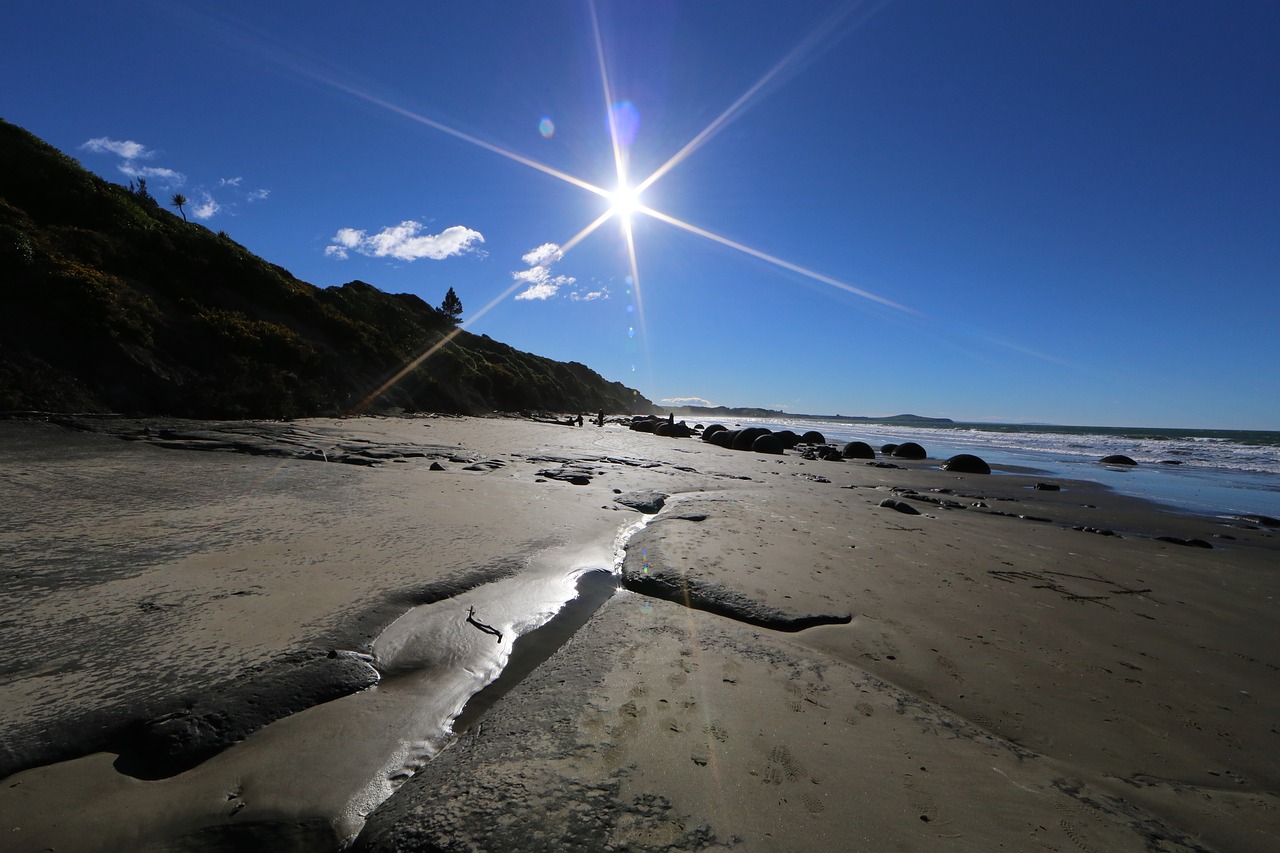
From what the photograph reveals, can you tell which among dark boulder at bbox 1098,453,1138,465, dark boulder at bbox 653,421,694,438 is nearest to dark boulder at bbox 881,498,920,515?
dark boulder at bbox 653,421,694,438

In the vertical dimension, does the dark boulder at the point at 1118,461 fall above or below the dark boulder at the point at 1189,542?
above

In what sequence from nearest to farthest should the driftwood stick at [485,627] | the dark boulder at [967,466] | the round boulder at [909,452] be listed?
the driftwood stick at [485,627], the dark boulder at [967,466], the round boulder at [909,452]

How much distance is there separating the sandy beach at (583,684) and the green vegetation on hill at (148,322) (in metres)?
4.76

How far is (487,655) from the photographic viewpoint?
9.75 ft

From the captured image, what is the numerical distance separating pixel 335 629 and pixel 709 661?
2.25 metres

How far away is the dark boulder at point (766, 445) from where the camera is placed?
20531mm

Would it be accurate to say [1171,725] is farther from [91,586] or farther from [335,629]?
[91,586]

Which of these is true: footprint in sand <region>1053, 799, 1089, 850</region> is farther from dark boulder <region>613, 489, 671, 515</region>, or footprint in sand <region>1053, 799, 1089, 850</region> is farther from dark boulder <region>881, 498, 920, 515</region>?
dark boulder <region>881, 498, 920, 515</region>

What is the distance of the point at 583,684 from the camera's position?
256 centimetres

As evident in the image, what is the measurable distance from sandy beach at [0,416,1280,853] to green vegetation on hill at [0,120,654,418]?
4.76 meters

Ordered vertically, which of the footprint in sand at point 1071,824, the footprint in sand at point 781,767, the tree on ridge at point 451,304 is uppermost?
the tree on ridge at point 451,304

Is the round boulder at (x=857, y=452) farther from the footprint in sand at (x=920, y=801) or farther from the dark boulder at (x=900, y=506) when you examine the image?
the footprint in sand at (x=920, y=801)

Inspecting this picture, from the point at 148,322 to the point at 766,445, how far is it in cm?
1942

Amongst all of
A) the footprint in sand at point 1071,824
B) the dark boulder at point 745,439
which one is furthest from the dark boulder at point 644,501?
the dark boulder at point 745,439
